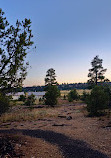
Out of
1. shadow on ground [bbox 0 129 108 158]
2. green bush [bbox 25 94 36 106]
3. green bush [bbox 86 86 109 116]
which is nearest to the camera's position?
shadow on ground [bbox 0 129 108 158]

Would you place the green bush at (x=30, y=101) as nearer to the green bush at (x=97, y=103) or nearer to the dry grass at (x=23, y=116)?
the dry grass at (x=23, y=116)

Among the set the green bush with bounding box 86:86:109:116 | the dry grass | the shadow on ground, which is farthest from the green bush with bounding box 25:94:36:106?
the shadow on ground

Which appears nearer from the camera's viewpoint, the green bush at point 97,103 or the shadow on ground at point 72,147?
the shadow on ground at point 72,147

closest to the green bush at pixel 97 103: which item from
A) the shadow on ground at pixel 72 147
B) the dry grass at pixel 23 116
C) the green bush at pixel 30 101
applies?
the dry grass at pixel 23 116

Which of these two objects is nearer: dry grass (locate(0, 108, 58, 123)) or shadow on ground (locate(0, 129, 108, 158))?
shadow on ground (locate(0, 129, 108, 158))

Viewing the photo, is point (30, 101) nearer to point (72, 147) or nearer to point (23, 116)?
point (23, 116)

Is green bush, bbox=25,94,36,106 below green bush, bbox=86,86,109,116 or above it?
below

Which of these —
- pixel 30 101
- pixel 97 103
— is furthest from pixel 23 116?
pixel 30 101

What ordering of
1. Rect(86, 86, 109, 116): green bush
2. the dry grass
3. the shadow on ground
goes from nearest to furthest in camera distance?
1. the shadow on ground
2. the dry grass
3. Rect(86, 86, 109, 116): green bush

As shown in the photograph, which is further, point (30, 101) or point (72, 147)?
point (30, 101)

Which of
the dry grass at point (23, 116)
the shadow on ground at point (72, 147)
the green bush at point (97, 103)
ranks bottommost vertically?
the dry grass at point (23, 116)

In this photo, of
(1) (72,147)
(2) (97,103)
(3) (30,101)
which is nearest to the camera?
(1) (72,147)

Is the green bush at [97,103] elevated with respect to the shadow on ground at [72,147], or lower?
elevated

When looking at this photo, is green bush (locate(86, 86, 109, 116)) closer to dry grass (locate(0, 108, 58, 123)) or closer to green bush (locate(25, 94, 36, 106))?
dry grass (locate(0, 108, 58, 123))
